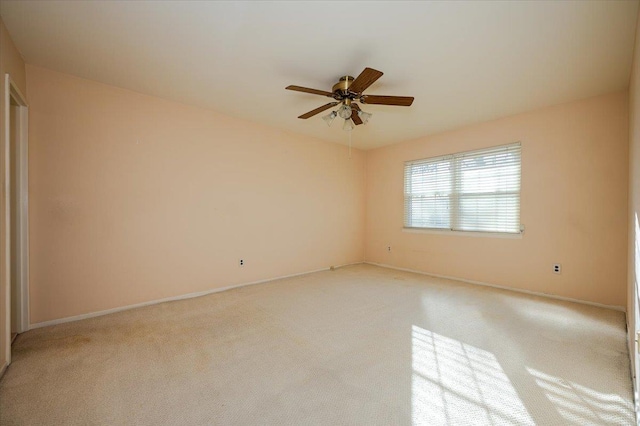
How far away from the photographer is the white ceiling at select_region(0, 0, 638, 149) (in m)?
1.89

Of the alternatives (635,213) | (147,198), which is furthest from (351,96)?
(147,198)

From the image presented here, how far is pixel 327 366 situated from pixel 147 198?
2783 millimetres

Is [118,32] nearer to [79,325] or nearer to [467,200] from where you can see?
[79,325]

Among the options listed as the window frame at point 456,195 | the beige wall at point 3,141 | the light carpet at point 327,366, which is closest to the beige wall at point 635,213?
the light carpet at point 327,366

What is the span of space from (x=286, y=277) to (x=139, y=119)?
3013 millimetres

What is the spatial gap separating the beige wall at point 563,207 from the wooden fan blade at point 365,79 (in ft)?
8.93

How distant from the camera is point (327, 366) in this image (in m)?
1.96

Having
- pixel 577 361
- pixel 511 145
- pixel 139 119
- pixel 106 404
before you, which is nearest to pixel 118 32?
pixel 139 119

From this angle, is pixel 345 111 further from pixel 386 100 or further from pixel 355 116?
pixel 386 100

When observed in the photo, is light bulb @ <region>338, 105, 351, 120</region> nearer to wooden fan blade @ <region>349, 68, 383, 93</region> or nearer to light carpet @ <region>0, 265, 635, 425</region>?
wooden fan blade @ <region>349, 68, 383, 93</region>

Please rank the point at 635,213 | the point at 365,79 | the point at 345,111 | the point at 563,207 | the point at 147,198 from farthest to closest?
the point at 563,207, the point at 147,198, the point at 345,111, the point at 365,79, the point at 635,213

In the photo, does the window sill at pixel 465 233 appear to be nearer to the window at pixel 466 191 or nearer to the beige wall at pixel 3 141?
the window at pixel 466 191

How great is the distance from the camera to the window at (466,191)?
3.89m

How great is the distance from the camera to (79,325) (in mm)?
2664
